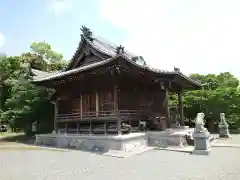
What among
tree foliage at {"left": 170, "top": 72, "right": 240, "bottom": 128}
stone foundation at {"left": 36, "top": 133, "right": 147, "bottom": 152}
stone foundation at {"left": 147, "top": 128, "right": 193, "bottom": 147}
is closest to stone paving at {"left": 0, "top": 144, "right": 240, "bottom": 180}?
stone foundation at {"left": 36, "top": 133, "right": 147, "bottom": 152}

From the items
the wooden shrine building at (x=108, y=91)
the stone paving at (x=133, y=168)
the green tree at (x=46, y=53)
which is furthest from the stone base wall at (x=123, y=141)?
the green tree at (x=46, y=53)

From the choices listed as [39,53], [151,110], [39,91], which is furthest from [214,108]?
[39,53]

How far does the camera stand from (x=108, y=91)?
1584 centimetres

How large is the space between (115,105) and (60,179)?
7372 millimetres

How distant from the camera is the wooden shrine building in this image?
1413 centimetres

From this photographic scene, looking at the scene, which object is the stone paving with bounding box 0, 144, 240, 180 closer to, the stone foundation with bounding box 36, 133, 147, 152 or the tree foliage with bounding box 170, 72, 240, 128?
the stone foundation with bounding box 36, 133, 147, 152

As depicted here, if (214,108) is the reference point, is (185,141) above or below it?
below

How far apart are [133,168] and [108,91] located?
7949mm

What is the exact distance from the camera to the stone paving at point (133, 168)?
7.32 metres

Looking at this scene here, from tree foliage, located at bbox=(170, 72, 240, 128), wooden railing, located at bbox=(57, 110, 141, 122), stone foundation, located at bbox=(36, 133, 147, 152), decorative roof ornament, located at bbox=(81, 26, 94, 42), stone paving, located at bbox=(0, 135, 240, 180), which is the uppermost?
decorative roof ornament, located at bbox=(81, 26, 94, 42)

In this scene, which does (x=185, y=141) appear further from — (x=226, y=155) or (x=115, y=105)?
(x=115, y=105)

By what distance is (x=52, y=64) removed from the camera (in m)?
43.8

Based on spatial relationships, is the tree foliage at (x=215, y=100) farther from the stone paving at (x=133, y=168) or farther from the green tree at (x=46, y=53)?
the green tree at (x=46, y=53)

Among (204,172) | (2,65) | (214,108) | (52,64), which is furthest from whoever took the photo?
(52,64)
